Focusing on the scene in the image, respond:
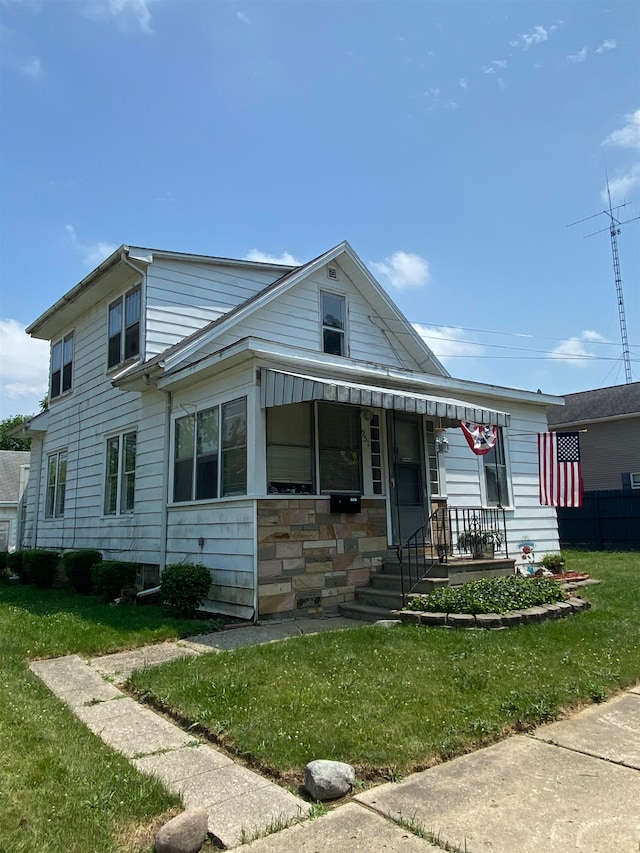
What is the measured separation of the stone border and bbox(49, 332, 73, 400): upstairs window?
11.1 meters

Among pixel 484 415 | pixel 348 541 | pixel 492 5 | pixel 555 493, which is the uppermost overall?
pixel 492 5

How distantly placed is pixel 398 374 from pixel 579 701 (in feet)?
21.8

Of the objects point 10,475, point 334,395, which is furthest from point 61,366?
point 10,475

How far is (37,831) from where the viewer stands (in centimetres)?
294

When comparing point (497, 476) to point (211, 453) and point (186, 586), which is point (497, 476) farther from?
point (186, 586)

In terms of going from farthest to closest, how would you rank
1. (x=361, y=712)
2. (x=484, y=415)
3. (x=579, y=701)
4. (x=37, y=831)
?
(x=484, y=415) < (x=579, y=701) < (x=361, y=712) < (x=37, y=831)

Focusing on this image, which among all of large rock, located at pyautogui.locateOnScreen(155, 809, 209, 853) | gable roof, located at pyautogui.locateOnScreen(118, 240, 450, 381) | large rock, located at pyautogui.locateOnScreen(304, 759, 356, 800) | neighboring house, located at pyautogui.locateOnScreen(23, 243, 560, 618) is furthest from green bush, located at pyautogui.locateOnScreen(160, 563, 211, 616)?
large rock, located at pyautogui.locateOnScreen(155, 809, 209, 853)

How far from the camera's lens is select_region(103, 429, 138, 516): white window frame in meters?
12.0

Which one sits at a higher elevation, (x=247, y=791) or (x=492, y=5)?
(x=492, y=5)

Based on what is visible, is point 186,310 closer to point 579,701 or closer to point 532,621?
point 532,621

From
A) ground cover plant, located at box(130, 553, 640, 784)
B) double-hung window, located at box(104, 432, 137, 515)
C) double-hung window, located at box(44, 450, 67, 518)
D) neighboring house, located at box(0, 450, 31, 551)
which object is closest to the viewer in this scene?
ground cover plant, located at box(130, 553, 640, 784)

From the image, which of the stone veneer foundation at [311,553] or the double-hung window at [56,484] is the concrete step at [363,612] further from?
the double-hung window at [56,484]

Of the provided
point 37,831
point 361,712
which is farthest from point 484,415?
point 37,831

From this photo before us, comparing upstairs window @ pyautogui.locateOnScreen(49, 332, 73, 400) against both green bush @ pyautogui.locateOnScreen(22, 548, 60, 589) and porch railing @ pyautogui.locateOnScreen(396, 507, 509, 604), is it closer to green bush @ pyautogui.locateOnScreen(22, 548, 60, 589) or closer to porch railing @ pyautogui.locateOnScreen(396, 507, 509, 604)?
green bush @ pyautogui.locateOnScreen(22, 548, 60, 589)
